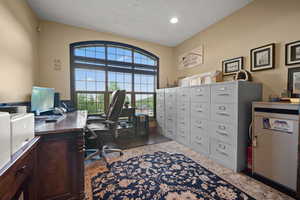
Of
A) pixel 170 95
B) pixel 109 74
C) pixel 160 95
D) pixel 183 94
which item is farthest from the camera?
pixel 160 95

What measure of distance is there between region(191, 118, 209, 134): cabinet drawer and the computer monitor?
261cm

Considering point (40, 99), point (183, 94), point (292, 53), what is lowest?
point (40, 99)

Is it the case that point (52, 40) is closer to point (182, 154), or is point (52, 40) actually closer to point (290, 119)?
point (182, 154)

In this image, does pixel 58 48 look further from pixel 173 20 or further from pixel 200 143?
pixel 200 143

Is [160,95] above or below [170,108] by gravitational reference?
above

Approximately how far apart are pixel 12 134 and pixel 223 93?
7.70 ft

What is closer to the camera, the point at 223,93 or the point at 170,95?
the point at 223,93

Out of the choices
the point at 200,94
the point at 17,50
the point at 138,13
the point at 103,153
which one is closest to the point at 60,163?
the point at 103,153

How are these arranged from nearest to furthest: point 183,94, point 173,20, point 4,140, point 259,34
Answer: point 4,140 → point 259,34 → point 173,20 → point 183,94

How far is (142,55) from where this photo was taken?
12.5ft

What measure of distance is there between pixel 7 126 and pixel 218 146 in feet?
8.03

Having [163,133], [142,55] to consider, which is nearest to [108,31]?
[142,55]

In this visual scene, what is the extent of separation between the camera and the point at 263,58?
1.99 m

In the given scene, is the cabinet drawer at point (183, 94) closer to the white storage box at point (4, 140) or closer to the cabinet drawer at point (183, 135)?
the cabinet drawer at point (183, 135)
